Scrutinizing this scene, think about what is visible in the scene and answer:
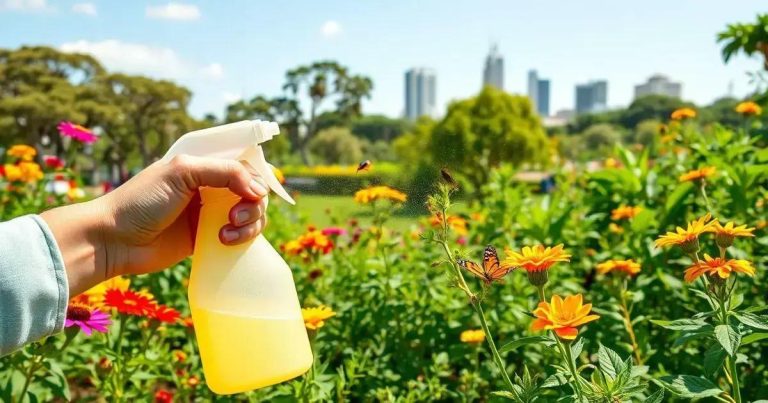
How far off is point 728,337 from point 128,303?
1.20m

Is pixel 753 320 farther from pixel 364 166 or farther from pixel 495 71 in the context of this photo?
pixel 495 71

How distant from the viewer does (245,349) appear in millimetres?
1197

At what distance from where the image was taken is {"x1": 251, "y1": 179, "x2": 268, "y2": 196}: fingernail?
4.00 feet

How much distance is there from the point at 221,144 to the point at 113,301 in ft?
1.91

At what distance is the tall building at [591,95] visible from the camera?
149 m

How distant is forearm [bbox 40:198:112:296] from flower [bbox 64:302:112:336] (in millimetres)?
284

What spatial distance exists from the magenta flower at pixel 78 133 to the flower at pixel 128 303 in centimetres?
115

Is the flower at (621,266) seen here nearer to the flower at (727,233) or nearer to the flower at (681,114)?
the flower at (727,233)

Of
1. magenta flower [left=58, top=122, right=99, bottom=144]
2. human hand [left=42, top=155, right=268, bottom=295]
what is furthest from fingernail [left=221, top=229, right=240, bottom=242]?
magenta flower [left=58, top=122, right=99, bottom=144]

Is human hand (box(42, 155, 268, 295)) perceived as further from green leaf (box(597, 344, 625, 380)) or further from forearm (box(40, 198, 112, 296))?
green leaf (box(597, 344, 625, 380))

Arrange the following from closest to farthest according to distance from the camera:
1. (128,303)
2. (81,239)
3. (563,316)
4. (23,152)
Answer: (563,316)
(81,239)
(128,303)
(23,152)

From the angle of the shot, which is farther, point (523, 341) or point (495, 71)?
point (495, 71)

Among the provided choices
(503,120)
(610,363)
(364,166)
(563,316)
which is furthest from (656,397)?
(503,120)

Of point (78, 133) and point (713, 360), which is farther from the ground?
point (78, 133)
